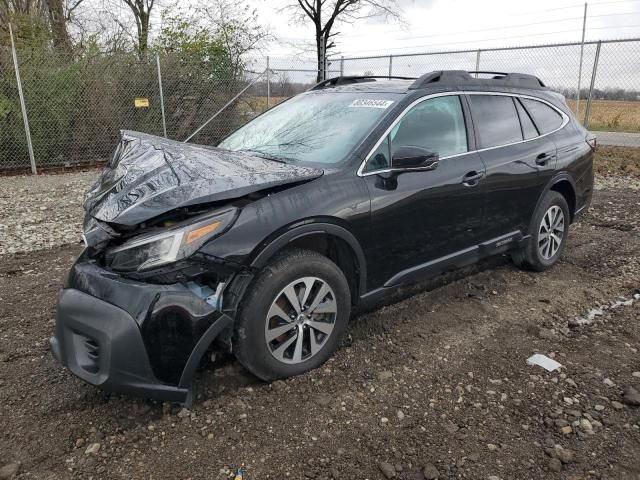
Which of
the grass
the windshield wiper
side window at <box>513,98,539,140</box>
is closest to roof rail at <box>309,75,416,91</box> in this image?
the windshield wiper

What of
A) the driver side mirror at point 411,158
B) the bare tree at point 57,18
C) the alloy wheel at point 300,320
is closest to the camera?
the alloy wheel at point 300,320

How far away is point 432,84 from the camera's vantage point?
3.63 m

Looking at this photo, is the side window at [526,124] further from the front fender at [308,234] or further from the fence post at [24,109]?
the fence post at [24,109]

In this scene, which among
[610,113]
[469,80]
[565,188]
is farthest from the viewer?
[610,113]

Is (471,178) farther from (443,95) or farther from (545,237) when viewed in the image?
(545,237)

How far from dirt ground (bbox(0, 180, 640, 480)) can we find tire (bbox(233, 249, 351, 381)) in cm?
15

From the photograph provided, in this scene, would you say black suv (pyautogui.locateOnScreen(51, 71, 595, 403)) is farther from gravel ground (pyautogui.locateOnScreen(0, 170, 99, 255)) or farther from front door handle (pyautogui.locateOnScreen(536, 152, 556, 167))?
gravel ground (pyautogui.locateOnScreen(0, 170, 99, 255))

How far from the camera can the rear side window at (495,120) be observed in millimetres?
3889

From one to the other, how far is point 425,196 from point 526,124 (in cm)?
161

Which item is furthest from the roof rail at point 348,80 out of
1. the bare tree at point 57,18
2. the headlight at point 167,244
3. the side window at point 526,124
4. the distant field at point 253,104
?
the bare tree at point 57,18

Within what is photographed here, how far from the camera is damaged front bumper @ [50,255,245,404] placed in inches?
92.3

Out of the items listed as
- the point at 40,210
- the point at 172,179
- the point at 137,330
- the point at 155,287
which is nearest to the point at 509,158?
the point at 172,179

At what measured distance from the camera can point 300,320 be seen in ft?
9.43

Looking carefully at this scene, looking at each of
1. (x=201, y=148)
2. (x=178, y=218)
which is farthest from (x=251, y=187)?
(x=201, y=148)
